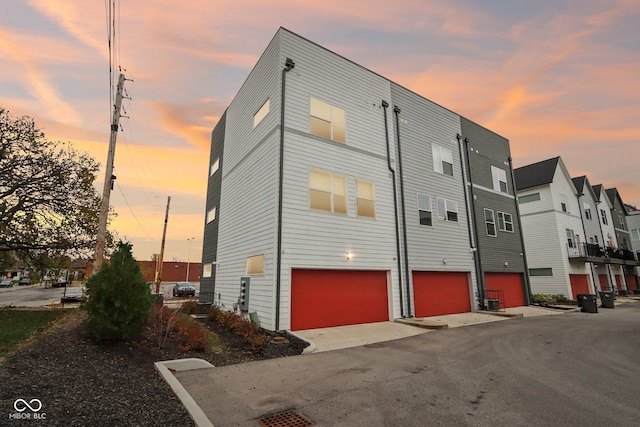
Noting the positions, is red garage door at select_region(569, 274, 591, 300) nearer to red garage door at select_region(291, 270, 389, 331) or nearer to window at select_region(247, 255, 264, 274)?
red garage door at select_region(291, 270, 389, 331)

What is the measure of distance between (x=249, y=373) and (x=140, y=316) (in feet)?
10.9

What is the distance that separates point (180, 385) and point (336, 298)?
730 cm

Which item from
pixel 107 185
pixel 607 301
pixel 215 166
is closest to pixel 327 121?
pixel 107 185

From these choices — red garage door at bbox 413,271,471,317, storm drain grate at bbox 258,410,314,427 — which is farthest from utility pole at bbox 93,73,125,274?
red garage door at bbox 413,271,471,317

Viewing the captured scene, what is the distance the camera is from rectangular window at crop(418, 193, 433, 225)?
1602 cm

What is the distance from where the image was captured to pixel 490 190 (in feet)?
67.6

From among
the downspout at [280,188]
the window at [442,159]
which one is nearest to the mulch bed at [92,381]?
the downspout at [280,188]

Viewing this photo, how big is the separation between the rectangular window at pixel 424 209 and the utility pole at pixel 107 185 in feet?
47.1

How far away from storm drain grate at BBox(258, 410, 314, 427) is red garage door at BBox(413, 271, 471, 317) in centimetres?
1122

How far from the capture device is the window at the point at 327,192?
12383 mm

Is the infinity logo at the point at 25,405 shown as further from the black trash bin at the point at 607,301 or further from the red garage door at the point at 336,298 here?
the black trash bin at the point at 607,301

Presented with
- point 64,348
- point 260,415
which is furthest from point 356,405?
point 64,348

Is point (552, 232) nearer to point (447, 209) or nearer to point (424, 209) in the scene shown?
point (447, 209)

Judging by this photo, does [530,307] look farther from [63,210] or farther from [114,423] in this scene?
[63,210]
